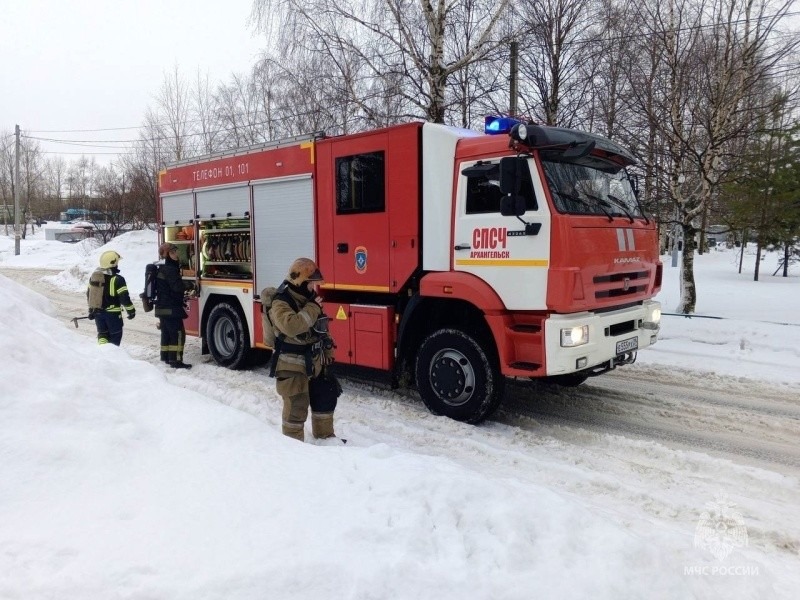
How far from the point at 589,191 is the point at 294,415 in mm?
3563

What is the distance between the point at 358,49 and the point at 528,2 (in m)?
4.07

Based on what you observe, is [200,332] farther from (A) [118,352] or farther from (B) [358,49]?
(B) [358,49]

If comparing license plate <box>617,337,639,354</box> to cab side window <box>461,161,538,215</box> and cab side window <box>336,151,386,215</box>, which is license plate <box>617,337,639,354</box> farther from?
cab side window <box>336,151,386,215</box>

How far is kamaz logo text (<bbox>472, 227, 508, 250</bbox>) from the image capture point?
544 cm

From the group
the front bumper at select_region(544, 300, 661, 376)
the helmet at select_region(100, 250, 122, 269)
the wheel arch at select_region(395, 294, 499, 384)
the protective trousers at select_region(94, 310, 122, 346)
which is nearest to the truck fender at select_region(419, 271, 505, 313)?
the wheel arch at select_region(395, 294, 499, 384)

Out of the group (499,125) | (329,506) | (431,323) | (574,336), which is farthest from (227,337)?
(329,506)

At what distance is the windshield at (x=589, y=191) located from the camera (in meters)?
5.36

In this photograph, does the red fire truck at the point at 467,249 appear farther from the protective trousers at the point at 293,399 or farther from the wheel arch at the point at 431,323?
the protective trousers at the point at 293,399

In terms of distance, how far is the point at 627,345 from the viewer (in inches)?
229

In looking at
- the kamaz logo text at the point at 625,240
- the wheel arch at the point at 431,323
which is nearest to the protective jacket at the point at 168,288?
the wheel arch at the point at 431,323

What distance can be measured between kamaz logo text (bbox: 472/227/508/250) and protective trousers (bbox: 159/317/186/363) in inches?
201

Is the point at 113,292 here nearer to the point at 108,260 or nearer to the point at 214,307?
the point at 108,260

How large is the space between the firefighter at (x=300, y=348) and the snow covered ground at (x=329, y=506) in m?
0.74

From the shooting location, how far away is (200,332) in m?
9.09
